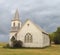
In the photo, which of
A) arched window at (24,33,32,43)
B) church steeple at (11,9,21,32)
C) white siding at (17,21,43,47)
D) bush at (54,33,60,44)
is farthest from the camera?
bush at (54,33,60,44)

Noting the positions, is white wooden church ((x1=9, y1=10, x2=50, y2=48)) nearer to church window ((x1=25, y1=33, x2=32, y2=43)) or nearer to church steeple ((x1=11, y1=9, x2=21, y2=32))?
church window ((x1=25, y1=33, x2=32, y2=43))

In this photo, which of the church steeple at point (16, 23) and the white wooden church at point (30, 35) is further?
the church steeple at point (16, 23)

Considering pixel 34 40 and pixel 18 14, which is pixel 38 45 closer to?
pixel 34 40

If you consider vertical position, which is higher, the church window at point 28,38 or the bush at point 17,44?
the church window at point 28,38

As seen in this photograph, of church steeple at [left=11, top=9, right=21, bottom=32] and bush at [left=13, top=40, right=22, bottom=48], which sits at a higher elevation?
church steeple at [left=11, top=9, right=21, bottom=32]

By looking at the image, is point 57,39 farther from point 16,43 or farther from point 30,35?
point 16,43

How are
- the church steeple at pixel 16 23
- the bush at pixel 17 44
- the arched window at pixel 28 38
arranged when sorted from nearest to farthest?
the bush at pixel 17 44, the arched window at pixel 28 38, the church steeple at pixel 16 23

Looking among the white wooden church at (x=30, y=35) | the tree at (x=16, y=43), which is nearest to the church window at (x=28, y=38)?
the white wooden church at (x=30, y=35)

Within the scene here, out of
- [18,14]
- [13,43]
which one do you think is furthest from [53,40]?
[13,43]

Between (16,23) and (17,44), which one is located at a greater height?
(16,23)

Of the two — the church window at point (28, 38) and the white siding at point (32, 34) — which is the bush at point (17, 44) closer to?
the white siding at point (32, 34)

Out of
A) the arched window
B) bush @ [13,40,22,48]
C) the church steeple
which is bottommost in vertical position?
bush @ [13,40,22,48]

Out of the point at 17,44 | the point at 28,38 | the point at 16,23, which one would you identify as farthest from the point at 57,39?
the point at 17,44

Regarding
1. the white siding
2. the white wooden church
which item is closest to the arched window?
the white wooden church
